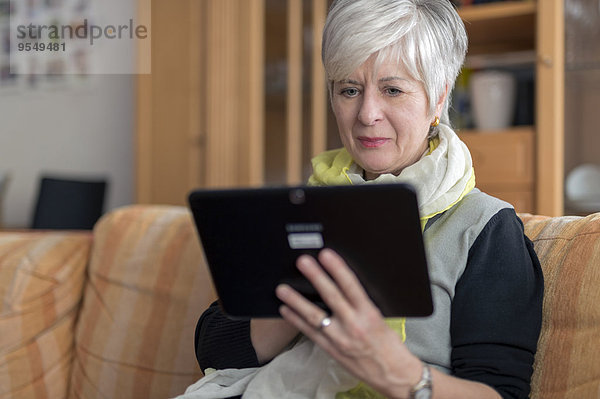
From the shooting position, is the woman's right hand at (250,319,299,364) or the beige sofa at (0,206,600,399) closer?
the woman's right hand at (250,319,299,364)

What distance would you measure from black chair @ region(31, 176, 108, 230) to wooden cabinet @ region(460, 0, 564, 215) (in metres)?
1.70

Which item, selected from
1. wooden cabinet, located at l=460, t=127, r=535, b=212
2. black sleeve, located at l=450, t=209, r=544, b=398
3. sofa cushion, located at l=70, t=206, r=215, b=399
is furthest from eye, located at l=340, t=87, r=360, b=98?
wooden cabinet, located at l=460, t=127, r=535, b=212

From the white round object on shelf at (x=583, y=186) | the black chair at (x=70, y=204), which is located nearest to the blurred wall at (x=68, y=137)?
the black chair at (x=70, y=204)

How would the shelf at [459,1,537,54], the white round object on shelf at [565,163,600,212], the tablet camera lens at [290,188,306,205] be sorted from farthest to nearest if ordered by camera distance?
the shelf at [459,1,537,54]
the white round object on shelf at [565,163,600,212]
the tablet camera lens at [290,188,306,205]

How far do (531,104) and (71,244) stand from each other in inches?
72.1

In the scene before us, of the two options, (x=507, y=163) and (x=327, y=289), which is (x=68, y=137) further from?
(x=327, y=289)

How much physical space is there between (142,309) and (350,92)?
0.75m

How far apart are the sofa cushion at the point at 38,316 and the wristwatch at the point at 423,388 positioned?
1.06 m

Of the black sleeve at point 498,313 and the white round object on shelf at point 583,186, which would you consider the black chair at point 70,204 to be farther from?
the black sleeve at point 498,313

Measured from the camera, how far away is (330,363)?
3.28 feet

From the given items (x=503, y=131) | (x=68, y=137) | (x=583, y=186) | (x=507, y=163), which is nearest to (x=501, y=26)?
(x=503, y=131)

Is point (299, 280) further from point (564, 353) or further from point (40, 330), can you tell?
point (40, 330)

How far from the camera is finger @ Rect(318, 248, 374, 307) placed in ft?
2.56

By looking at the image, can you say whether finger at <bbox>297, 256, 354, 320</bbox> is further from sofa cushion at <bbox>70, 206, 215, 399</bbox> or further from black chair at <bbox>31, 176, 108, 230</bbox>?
black chair at <bbox>31, 176, 108, 230</bbox>
